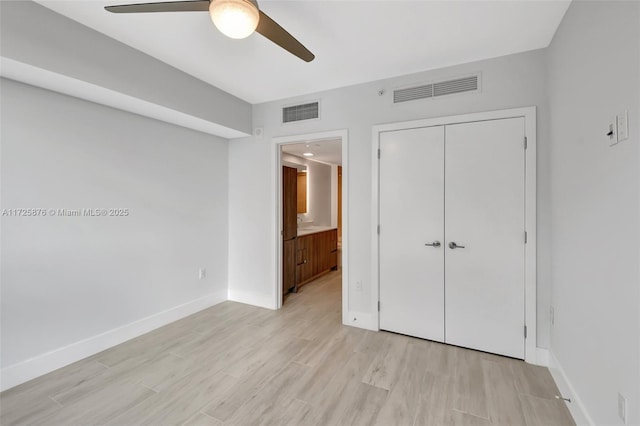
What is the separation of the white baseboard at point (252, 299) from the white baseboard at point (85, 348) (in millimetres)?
488

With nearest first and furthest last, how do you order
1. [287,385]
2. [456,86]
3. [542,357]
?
[287,385]
[542,357]
[456,86]

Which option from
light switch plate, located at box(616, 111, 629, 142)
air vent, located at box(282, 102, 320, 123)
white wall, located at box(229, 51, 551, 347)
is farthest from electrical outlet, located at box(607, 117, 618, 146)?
air vent, located at box(282, 102, 320, 123)

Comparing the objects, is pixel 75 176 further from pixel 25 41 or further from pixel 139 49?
pixel 139 49

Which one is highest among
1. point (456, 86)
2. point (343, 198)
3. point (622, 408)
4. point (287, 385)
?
point (456, 86)

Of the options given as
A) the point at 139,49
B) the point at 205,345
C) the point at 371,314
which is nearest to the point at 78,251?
the point at 205,345

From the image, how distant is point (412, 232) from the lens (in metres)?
2.83

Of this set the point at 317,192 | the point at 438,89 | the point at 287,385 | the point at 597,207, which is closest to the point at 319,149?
the point at 317,192

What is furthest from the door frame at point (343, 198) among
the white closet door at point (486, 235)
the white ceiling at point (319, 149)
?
the white closet door at point (486, 235)

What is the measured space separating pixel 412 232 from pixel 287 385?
1754 millimetres

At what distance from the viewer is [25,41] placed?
1.80 meters

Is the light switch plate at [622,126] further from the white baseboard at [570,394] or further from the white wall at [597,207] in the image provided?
the white baseboard at [570,394]

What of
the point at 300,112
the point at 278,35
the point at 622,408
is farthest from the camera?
the point at 300,112

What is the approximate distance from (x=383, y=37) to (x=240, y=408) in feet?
9.47

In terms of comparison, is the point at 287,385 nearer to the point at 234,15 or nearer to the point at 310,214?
the point at 234,15
